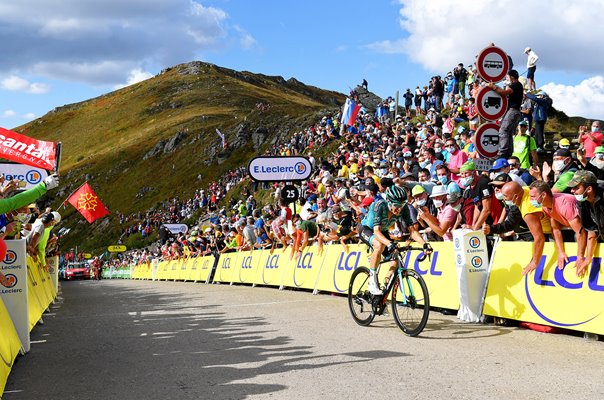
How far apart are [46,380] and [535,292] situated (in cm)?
583

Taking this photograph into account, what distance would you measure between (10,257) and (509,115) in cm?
879

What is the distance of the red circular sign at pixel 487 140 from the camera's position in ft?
37.1

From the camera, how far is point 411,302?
828 centimetres

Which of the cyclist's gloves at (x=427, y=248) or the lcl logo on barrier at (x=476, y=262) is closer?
the cyclist's gloves at (x=427, y=248)

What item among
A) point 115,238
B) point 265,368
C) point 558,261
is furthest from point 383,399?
point 115,238

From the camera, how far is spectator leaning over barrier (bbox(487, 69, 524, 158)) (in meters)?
11.8

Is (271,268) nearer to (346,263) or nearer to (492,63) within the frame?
(346,263)

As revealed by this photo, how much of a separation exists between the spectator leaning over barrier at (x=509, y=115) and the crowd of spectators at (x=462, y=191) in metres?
0.02

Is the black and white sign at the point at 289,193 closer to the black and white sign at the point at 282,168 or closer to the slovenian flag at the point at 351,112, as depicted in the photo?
the black and white sign at the point at 282,168

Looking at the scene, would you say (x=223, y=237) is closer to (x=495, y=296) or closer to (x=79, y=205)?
(x=79, y=205)

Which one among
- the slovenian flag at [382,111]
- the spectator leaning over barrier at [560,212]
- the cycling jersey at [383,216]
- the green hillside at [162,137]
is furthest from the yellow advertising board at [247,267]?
the green hillside at [162,137]

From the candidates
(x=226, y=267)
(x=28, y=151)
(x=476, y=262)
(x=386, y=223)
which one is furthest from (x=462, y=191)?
(x=226, y=267)

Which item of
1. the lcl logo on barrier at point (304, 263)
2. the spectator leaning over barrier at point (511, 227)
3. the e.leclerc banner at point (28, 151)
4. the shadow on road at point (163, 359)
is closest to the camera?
the shadow on road at point (163, 359)

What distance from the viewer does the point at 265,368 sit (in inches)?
258
